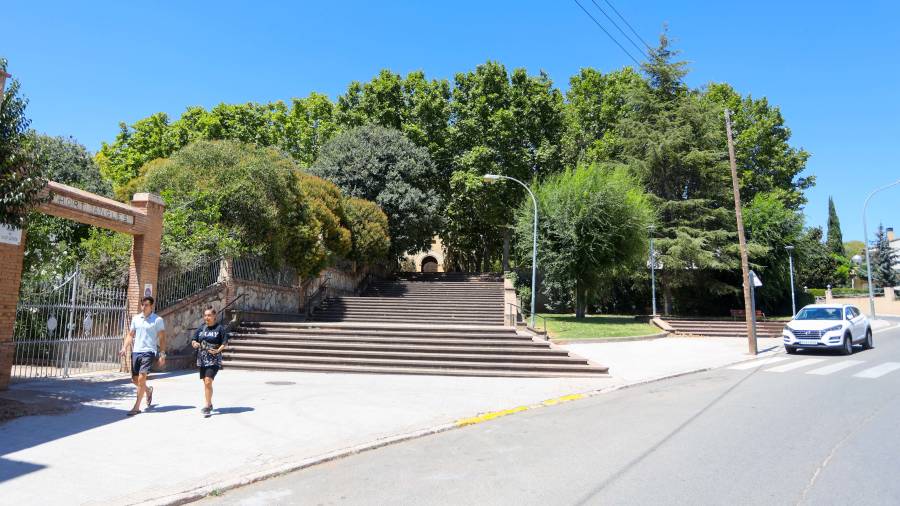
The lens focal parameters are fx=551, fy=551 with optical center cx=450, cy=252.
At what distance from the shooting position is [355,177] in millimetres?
34250

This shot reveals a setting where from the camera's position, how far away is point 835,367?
1437cm

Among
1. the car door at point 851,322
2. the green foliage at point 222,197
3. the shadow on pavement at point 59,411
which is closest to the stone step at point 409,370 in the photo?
the shadow on pavement at point 59,411

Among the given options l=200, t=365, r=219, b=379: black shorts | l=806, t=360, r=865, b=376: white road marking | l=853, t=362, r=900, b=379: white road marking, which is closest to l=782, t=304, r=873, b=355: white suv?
l=806, t=360, r=865, b=376: white road marking

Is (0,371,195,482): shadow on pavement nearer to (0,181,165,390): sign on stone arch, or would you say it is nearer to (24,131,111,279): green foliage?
(0,181,165,390): sign on stone arch

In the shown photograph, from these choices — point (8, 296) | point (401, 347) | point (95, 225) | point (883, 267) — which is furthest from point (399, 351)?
point (883, 267)

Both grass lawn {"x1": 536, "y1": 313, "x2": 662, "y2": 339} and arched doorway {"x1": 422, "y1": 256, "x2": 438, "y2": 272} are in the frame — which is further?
arched doorway {"x1": 422, "y1": 256, "x2": 438, "y2": 272}

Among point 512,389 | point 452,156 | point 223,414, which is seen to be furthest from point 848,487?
point 452,156

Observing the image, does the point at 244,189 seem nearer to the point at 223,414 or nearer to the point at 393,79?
the point at 223,414

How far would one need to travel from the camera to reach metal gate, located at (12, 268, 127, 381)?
11.5 m

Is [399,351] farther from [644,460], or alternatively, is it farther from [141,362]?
[644,460]

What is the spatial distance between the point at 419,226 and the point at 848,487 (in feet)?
101

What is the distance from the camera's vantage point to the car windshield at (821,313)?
18.2 meters

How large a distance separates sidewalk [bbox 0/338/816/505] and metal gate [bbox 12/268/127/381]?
80 cm

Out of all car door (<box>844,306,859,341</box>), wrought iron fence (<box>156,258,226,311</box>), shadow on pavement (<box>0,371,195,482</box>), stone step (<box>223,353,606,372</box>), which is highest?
wrought iron fence (<box>156,258,226,311</box>)
